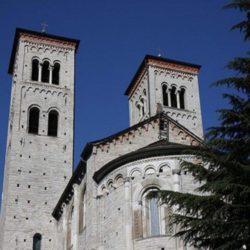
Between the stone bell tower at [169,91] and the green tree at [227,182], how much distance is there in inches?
1026

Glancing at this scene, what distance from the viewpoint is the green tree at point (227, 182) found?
984 cm

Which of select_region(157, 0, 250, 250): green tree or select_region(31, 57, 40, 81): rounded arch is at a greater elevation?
select_region(31, 57, 40, 81): rounded arch

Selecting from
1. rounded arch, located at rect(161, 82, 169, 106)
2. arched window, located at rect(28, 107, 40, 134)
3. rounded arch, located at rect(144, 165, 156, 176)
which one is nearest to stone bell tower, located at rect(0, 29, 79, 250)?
arched window, located at rect(28, 107, 40, 134)

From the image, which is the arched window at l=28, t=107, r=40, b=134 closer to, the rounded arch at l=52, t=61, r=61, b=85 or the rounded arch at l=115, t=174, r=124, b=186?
the rounded arch at l=52, t=61, r=61, b=85

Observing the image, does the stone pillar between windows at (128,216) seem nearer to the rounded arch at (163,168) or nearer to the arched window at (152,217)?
the arched window at (152,217)

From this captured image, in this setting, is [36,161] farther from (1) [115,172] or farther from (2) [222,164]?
(2) [222,164]

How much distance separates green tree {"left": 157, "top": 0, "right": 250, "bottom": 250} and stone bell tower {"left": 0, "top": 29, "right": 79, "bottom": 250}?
19200 mm

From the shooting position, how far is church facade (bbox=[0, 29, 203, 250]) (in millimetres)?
18844

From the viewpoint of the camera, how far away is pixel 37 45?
35719mm

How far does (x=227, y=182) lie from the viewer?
10.0 meters

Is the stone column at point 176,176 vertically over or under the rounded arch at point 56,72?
under

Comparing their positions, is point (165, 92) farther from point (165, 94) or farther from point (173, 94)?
point (173, 94)

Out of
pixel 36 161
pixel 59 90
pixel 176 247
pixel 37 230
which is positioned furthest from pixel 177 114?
pixel 176 247

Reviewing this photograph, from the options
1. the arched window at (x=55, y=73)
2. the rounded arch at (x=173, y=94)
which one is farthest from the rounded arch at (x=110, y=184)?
the rounded arch at (x=173, y=94)
